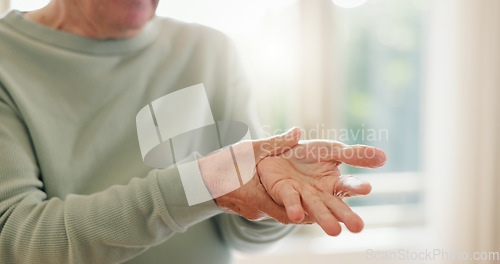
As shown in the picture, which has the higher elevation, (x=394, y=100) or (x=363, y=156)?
(x=363, y=156)

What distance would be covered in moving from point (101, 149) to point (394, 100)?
4.88ft

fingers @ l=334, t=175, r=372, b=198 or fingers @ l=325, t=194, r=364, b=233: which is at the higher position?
fingers @ l=334, t=175, r=372, b=198

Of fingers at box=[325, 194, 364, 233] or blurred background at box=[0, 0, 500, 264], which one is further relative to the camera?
blurred background at box=[0, 0, 500, 264]

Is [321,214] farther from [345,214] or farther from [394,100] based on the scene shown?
[394,100]

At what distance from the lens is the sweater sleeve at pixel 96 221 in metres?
0.61

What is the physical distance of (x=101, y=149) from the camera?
82 centimetres

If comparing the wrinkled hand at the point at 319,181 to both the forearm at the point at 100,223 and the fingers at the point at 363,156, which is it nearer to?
the fingers at the point at 363,156

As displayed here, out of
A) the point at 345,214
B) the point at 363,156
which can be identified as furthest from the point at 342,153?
the point at 345,214

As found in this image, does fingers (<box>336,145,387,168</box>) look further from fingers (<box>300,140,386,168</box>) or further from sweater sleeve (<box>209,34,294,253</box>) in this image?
sweater sleeve (<box>209,34,294,253</box>)

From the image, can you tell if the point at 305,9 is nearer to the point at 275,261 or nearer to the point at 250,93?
the point at 250,93

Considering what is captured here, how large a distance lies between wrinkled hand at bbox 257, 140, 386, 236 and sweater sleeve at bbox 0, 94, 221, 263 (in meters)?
0.11

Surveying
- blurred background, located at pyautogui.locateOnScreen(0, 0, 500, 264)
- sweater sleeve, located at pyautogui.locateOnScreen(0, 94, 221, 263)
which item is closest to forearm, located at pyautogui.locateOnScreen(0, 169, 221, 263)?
sweater sleeve, located at pyautogui.locateOnScreen(0, 94, 221, 263)

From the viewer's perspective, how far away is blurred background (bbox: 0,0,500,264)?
5.69 feet

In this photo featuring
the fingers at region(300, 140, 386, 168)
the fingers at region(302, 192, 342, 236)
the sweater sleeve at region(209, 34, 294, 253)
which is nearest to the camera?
the fingers at region(302, 192, 342, 236)
